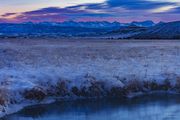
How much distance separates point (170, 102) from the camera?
89.5ft

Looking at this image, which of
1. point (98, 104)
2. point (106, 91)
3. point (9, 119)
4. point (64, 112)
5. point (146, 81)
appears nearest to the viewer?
point (9, 119)

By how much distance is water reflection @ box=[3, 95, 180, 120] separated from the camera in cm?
2320

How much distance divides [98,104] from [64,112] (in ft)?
8.59

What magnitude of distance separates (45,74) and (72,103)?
3.75 meters

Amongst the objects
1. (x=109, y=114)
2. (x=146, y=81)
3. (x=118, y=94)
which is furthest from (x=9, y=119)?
(x=146, y=81)

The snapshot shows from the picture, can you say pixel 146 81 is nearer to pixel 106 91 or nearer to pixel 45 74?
pixel 106 91

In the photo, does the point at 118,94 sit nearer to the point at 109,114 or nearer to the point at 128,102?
the point at 128,102

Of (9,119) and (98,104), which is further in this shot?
(98,104)

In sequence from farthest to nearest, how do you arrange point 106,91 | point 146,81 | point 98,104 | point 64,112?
point 146,81, point 106,91, point 98,104, point 64,112

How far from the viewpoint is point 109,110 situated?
25.2 meters

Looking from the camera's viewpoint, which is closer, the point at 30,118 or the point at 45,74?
the point at 30,118

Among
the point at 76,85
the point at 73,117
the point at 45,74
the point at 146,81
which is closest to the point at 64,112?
the point at 73,117

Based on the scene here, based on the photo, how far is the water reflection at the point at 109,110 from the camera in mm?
23195

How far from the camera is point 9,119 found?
22656mm
